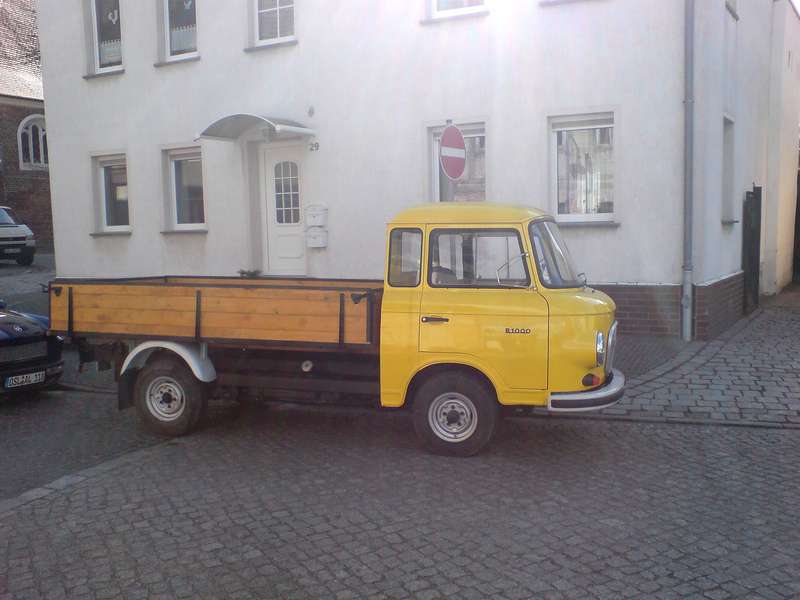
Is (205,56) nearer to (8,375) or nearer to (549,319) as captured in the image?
(8,375)

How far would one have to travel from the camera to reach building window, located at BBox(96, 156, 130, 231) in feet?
54.3

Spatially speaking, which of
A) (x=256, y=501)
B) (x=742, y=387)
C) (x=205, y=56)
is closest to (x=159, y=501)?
(x=256, y=501)

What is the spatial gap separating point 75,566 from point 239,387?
2.88 metres

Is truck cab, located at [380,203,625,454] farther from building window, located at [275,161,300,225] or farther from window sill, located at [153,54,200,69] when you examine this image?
window sill, located at [153,54,200,69]

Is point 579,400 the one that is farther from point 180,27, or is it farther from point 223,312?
point 180,27

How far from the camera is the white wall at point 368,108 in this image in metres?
11.4

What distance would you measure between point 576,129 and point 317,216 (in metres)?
4.48

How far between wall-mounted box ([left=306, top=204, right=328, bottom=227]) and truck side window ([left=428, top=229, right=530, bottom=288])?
7.38 metres

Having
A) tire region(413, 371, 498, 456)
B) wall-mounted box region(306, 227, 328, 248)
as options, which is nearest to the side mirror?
tire region(413, 371, 498, 456)

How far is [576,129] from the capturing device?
472 inches

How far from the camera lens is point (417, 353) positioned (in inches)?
250

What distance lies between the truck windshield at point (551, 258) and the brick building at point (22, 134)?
3008cm

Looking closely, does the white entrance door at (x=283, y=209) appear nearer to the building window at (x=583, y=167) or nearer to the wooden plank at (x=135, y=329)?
the building window at (x=583, y=167)

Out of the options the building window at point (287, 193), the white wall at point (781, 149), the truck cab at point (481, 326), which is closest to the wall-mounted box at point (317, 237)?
the building window at point (287, 193)
